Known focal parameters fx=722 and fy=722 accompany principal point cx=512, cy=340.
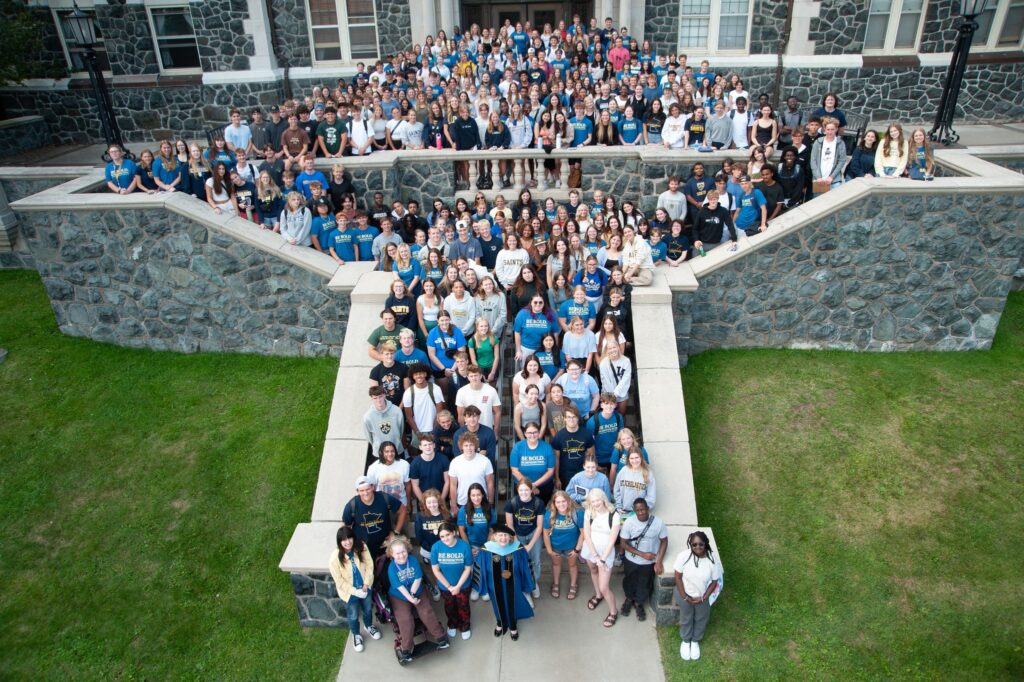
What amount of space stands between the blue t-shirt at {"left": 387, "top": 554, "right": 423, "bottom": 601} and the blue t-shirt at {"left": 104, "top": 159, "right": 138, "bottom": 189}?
7.11 metres

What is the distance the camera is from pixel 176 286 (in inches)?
394

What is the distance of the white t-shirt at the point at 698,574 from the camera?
6.37 metres

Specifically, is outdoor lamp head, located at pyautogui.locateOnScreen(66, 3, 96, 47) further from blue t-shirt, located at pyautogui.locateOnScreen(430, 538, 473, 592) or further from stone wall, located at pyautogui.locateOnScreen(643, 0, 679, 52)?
stone wall, located at pyautogui.locateOnScreen(643, 0, 679, 52)

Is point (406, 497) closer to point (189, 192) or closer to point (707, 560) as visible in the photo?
point (707, 560)

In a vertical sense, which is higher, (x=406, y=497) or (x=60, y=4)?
(x=60, y=4)

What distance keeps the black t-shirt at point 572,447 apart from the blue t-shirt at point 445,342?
5.20 feet

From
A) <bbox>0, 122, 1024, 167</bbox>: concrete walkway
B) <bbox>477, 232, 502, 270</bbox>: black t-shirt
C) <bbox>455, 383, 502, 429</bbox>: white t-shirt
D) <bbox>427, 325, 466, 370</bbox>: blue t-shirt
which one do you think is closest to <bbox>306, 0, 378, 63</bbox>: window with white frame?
<bbox>0, 122, 1024, 167</bbox>: concrete walkway

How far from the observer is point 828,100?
10945 millimetres

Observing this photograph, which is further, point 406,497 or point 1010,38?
point 1010,38

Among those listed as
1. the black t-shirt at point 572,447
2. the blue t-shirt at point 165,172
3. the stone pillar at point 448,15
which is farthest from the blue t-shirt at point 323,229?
the stone pillar at point 448,15

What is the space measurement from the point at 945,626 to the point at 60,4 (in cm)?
2089

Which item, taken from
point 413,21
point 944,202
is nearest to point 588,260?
point 944,202

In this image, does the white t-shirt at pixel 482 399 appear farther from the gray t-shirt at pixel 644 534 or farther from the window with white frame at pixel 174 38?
the window with white frame at pixel 174 38

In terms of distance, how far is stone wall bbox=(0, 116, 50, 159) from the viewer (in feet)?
53.5
